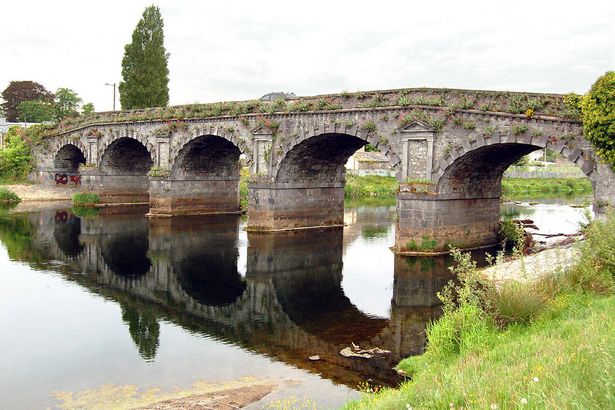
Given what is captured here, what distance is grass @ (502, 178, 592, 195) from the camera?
83875mm

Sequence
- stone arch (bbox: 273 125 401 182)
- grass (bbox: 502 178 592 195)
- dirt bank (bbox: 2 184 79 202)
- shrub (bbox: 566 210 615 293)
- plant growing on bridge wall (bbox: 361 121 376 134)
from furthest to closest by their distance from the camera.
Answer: grass (bbox: 502 178 592 195) < dirt bank (bbox: 2 184 79 202) < stone arch (bbox: 273 125 401 182) < plant growing on bridge wall (bbox: 361 121 376 134) < shrub (bbox: 566 210 615 293)

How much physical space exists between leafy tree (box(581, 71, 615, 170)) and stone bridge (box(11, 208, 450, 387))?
805 cm

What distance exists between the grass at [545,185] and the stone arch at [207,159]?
151 ft

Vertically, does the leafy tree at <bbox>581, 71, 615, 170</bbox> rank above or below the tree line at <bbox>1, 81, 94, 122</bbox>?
below

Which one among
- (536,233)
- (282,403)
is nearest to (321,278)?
(282,403)

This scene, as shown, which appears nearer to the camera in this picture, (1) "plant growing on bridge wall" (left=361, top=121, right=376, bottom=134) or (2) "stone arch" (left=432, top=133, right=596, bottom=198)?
(2) "stone arch" (left=432, top=133, right=596, bottom=198)

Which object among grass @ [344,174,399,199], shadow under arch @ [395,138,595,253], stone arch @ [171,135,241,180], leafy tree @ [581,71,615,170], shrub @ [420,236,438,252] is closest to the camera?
leafy tree @ [581,71,615,170]

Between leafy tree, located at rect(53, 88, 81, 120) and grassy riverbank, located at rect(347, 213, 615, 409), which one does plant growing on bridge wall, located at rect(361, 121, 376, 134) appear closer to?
grassy riverbank, located at rect(347, 213, 615, 409)

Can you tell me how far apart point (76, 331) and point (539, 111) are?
66.3ft

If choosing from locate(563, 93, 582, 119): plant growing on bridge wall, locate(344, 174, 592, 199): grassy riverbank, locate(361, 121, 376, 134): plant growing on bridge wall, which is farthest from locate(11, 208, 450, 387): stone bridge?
locate(344, 174, 592, 199): grassy riverbank

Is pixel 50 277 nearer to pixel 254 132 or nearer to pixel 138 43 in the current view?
pixel 254 132

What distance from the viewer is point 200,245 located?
33.4 meters

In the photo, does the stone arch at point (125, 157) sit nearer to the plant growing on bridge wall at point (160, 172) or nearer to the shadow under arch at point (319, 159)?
the plant growing on bridge wall at point (160, 172)

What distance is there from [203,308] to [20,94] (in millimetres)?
112438
